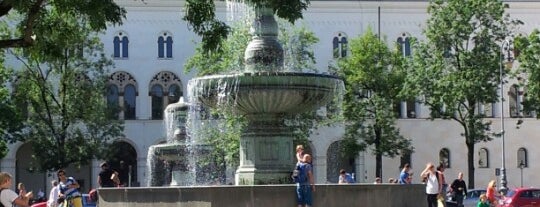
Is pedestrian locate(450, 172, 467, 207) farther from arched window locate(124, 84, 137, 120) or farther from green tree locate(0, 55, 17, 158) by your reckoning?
arched window locate(124, 84, 137, 120)

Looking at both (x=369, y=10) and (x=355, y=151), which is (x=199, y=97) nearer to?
(x=355, y=151)

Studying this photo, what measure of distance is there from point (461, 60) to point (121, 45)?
2366 centimetres

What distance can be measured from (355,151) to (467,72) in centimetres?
788

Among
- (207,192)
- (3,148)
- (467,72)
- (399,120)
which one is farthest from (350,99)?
(207,192)

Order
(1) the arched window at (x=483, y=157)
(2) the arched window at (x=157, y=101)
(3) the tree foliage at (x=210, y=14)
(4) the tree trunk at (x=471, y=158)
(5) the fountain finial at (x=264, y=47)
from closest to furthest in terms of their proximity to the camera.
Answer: (3) the tree foliage at (x=210, y=14) < (5) the fountain finial at (x=264, y=47) < (4) the tree trunk at (x=471, y=158) < (2) the arched window at (x=157, y=101) < (1) the arched window at (x=483, y=157)

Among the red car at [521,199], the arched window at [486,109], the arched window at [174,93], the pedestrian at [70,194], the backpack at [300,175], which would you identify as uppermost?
the arched window at [174,93]

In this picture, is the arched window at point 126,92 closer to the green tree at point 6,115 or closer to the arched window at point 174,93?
the arched window at point 174,93

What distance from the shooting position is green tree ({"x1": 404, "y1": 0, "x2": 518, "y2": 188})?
48156mm

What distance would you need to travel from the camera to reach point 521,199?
118ft

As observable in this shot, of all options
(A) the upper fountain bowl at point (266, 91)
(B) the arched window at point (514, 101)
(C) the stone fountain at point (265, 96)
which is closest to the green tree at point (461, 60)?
(B) the arched window at point (514, 101)

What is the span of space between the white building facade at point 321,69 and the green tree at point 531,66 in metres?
12.6

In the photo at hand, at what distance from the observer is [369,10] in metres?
64.8

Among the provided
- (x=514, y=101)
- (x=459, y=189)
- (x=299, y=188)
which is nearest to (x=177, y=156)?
(x=459, y=189)

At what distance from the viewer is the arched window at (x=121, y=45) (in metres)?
62.8
